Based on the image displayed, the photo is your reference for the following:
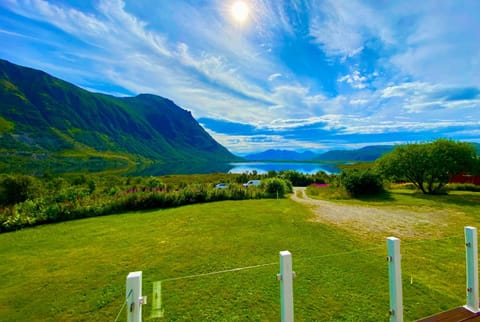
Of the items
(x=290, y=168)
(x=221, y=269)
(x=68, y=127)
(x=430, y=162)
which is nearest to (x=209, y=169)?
(x=290, y=168)

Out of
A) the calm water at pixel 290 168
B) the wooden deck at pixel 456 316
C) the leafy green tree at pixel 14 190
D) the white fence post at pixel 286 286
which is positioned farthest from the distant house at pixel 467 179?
the leafy green tree at pixel 14 190

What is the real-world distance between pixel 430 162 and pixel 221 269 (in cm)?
1596

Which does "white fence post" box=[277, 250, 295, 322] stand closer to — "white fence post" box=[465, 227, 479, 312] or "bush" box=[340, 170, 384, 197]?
"white fence post" box=[465, 227, 479, 312]

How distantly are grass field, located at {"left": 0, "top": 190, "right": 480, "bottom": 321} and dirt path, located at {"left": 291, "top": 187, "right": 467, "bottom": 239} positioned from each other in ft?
0.94

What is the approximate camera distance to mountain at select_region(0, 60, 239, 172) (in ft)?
290

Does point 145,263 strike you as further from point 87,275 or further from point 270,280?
point 270,280

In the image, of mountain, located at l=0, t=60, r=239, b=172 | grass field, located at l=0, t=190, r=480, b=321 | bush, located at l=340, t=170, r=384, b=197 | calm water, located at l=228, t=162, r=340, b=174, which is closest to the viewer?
grass field, located at l=0, t=190, r=480, b=321

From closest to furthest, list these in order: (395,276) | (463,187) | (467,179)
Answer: (395,276) → (463,187) → (467,179)

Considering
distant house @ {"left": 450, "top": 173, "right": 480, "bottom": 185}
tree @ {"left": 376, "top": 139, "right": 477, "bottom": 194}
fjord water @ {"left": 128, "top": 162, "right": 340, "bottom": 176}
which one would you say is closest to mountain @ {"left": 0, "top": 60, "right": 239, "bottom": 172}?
fjord water @ {"left": 128, "top": 162, "right": 340, "bottom": 176}

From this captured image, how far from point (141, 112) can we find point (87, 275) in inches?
8428

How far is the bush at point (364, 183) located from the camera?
50.2 feet

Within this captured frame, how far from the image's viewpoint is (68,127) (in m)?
113

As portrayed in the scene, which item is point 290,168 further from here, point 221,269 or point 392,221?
point 221,269

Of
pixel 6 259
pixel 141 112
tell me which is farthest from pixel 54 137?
pixel 6 259
